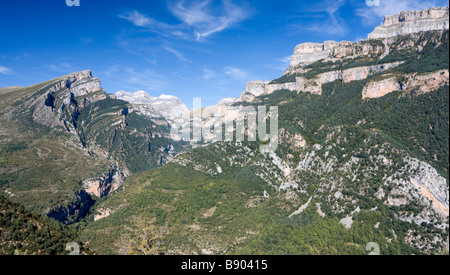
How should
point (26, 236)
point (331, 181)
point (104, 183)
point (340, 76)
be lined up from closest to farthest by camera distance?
point (26, 236)
point (331, 181)
point (340, 76)
point (104, 183)

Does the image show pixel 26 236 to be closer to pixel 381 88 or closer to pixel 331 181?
pixel 331 181

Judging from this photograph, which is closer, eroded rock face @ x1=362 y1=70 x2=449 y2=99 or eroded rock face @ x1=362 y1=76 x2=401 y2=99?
eroded rock face @ x1=362 y1=70 x2=449 y2=99

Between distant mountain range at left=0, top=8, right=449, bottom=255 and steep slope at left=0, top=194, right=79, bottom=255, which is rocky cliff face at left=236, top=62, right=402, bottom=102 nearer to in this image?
distant mountain range at left=0, top=8, right=449, bottom=255

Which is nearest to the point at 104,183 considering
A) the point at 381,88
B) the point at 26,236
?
the point at 26,236

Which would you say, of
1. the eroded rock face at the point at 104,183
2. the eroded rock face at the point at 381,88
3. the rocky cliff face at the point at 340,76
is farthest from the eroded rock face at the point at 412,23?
the eroded rock face at the point at 104,183

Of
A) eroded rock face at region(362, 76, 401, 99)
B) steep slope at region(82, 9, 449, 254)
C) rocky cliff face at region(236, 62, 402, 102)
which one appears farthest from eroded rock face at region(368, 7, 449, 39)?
eroded rock face at region(362, 76, 401, 99)

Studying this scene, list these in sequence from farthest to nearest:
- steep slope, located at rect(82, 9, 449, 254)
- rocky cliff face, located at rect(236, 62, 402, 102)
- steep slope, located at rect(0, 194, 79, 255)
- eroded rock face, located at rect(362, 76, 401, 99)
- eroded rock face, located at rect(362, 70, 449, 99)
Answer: rocky cliff face, located at rect(236, 62, 402, 102) → eroded rock face, located at rect(362, 76, 401, 99) → eroded rock face, located at rect(362, 70, 449, 99) → steep slope, located at rect(82, 9, 449, 254) → steep slope, located at rect(0, 194, 79, 255)

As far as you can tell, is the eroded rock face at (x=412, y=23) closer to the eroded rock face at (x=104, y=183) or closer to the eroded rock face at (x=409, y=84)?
the eroded rock face at (x=409, y=84)
